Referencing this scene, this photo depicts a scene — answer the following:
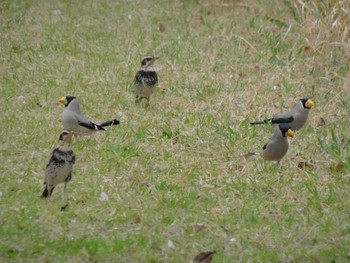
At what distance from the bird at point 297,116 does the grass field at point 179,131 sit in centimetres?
11

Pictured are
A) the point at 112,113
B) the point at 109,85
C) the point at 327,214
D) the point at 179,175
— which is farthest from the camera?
the point at 109,85

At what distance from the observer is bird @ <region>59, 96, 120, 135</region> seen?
333 inches

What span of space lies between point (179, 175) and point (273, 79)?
291 centimetres

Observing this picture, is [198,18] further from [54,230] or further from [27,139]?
[54,230]

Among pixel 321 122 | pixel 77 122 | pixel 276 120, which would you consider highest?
pixel 77 122

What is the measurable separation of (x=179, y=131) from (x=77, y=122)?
38.8 inches

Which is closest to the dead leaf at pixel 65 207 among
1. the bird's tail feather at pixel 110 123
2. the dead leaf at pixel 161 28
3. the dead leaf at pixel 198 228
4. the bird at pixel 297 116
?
the dead leaf at pixel 198 228

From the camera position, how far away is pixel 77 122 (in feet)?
27.8

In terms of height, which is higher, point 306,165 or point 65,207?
point 65,207

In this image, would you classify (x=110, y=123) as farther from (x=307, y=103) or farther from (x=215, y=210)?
(x=215, y=210)

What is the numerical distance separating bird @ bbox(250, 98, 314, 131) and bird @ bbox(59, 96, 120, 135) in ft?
5.09

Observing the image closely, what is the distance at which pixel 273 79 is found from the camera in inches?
403

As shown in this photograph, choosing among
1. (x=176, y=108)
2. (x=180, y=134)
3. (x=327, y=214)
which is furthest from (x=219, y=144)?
(x=327, y=214)

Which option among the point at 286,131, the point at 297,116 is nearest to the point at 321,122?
the point at 297,116
